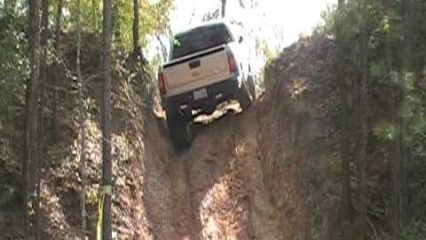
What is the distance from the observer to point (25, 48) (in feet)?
35.8

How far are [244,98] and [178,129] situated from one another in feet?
5.30

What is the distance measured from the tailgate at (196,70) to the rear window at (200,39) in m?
1.46

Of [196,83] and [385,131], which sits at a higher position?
[196,83]

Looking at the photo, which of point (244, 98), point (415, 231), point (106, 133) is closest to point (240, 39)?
point (244, 98)

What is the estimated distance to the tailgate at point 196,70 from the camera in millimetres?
14523

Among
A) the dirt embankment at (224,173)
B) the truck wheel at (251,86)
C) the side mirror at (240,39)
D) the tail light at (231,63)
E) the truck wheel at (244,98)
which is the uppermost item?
the side mirror at (240,39)

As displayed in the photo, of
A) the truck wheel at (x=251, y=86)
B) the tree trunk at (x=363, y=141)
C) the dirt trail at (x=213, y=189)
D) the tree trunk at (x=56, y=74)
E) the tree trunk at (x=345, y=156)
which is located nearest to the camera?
the tree trunk at (x=363, y=141)

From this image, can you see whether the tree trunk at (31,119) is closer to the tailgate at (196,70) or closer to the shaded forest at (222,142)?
the shaded forest at (222,142)

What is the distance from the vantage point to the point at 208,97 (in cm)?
1466

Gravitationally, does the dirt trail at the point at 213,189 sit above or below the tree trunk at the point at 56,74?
below

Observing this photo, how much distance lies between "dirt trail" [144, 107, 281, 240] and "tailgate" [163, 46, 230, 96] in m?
1.25

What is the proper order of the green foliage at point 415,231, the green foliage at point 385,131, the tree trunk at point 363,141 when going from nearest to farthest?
the green foliage at point 415,231 < the green foliage at point 385,131 < the tree trunk at point 363,141

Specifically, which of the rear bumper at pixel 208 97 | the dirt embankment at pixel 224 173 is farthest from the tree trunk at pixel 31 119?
the rear bumper at pixel 208 97

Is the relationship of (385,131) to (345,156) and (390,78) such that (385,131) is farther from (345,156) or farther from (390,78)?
(390,78)
